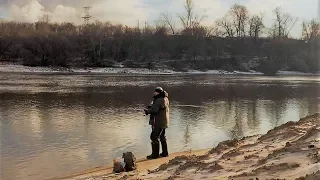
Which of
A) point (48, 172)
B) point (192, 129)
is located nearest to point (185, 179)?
point (48, 172)

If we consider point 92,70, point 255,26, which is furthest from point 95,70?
point 255,26

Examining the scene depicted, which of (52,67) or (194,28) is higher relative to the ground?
(194,28)

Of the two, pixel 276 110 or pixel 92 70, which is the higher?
pixel 92 70

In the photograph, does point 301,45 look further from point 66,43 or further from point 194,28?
point 66,43

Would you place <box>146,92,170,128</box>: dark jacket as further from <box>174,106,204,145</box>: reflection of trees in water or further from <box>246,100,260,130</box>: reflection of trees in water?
<box>246,100,260,130</box>: reflection of trees in water

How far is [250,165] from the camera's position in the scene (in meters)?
7.41

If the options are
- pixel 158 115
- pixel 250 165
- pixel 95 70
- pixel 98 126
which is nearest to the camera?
pixel 250 165

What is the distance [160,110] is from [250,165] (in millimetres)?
3579

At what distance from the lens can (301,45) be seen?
8975 centimetres

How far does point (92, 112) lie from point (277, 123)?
8.52 meters

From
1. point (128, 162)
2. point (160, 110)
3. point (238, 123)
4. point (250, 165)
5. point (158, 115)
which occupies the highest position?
point (160, 110)

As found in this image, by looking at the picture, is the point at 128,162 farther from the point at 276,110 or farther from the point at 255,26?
the point at 255,26

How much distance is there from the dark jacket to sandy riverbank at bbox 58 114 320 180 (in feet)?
3.10

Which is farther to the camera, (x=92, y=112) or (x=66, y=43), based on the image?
(x=66, y=43)
